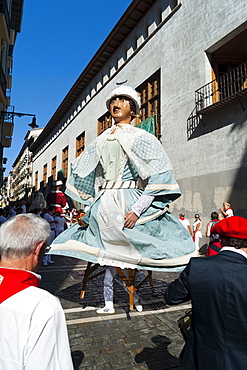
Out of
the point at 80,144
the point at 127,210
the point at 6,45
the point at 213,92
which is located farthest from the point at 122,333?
the point at 80,144

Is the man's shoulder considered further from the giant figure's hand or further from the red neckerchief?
the giant figure's hand

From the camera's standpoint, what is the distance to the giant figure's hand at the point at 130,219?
3252mm

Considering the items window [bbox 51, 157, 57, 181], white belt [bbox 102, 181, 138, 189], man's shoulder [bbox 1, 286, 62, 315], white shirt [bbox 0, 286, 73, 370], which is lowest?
white shirt [bbox 0, 286, 73, 370]

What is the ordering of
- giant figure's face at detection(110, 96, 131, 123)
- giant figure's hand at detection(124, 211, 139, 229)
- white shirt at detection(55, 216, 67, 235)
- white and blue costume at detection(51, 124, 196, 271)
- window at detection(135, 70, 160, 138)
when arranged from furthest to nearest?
window at detection(135, 70, 160, 138) < white shirt at detection(55, 216, 67, 235) < giant figure's face at detection(110, 96, 131, 123) < giant figure's hand at detection(124, 211, 139, 229) < white and blue costume at detection(51, 124, 196, 271)

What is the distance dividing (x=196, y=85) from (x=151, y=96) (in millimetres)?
3908

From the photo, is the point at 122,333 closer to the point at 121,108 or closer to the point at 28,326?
the point at 28,326

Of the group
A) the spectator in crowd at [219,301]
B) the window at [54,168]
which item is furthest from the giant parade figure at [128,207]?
the window at [54,168]

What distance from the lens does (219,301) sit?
1.62 meters

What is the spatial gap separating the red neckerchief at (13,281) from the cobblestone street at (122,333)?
4.86 feet

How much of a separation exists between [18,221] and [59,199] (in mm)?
10394

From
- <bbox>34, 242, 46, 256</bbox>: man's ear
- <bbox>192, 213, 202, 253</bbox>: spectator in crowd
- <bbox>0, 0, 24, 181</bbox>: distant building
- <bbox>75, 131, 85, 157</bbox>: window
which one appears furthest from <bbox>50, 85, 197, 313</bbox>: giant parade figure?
<bbox>75, 131, 85, 157</bbox>: window

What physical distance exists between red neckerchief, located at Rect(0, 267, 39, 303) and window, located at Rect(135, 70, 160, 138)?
12.6m

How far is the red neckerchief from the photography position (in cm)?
120

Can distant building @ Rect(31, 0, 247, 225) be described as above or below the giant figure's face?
above
